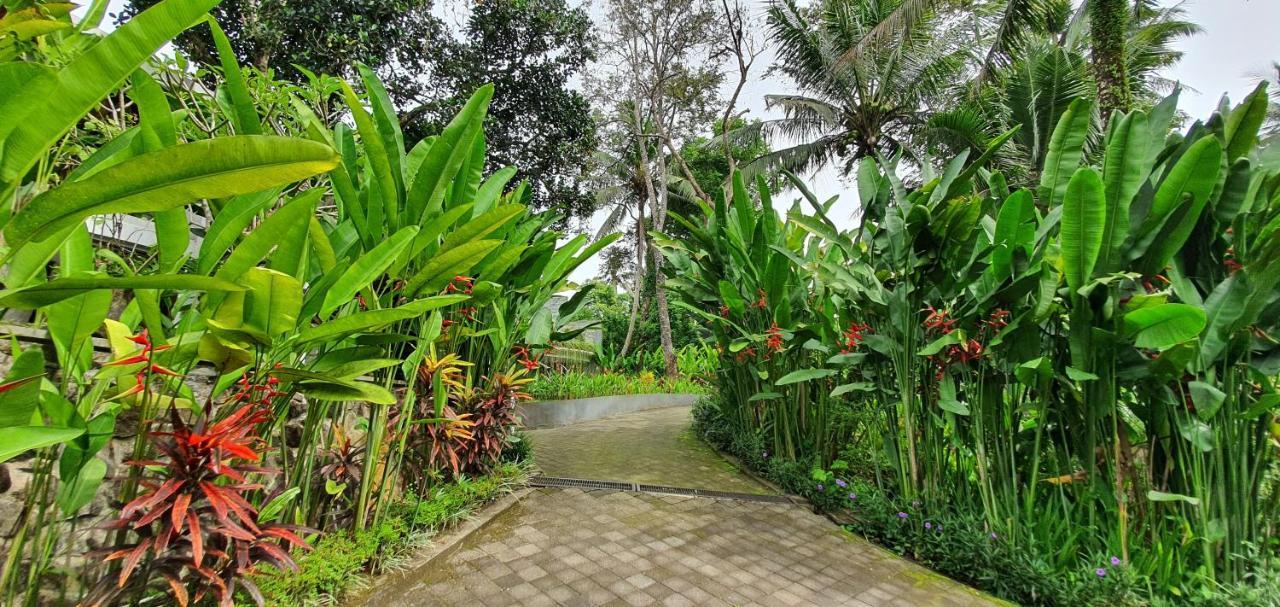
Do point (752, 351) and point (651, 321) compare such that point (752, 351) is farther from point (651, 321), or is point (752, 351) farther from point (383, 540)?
point (651, 321)

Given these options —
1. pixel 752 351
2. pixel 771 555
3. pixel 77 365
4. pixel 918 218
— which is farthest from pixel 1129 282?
pixel 77 365

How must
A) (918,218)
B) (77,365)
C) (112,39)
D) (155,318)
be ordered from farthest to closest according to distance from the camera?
1. (918,218)
2. (77,365)
3. (155,318)
4. (112,39)

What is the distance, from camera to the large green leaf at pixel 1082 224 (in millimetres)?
2256

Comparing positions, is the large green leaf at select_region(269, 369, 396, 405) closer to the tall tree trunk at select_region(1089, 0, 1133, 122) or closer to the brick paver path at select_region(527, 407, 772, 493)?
the brick paver path at select_region(527, 407, 772, 493)

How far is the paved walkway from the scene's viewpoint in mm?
2377

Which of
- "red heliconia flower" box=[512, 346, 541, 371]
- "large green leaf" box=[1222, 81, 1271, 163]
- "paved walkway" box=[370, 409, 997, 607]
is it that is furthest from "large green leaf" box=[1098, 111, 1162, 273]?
"red heliconia flower" box=[512, 346, 541, 371]

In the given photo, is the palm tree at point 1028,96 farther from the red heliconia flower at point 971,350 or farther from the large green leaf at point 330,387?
the large green leaf at point 330,387

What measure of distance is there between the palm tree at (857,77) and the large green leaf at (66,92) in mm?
10324

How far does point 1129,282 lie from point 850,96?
9.81 metres

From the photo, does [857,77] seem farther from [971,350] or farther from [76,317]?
[76,317]

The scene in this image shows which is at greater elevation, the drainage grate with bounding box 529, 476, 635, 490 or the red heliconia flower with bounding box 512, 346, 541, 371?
the red heliconia flower with bounding box 512, 346, 541, 371

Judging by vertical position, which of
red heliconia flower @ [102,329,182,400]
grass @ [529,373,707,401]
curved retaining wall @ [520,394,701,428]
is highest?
red heliconia flower @ [102,329,182,400]

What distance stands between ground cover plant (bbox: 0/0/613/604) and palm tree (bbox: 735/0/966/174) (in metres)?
9.40

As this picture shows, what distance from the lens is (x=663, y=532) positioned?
311 cm
